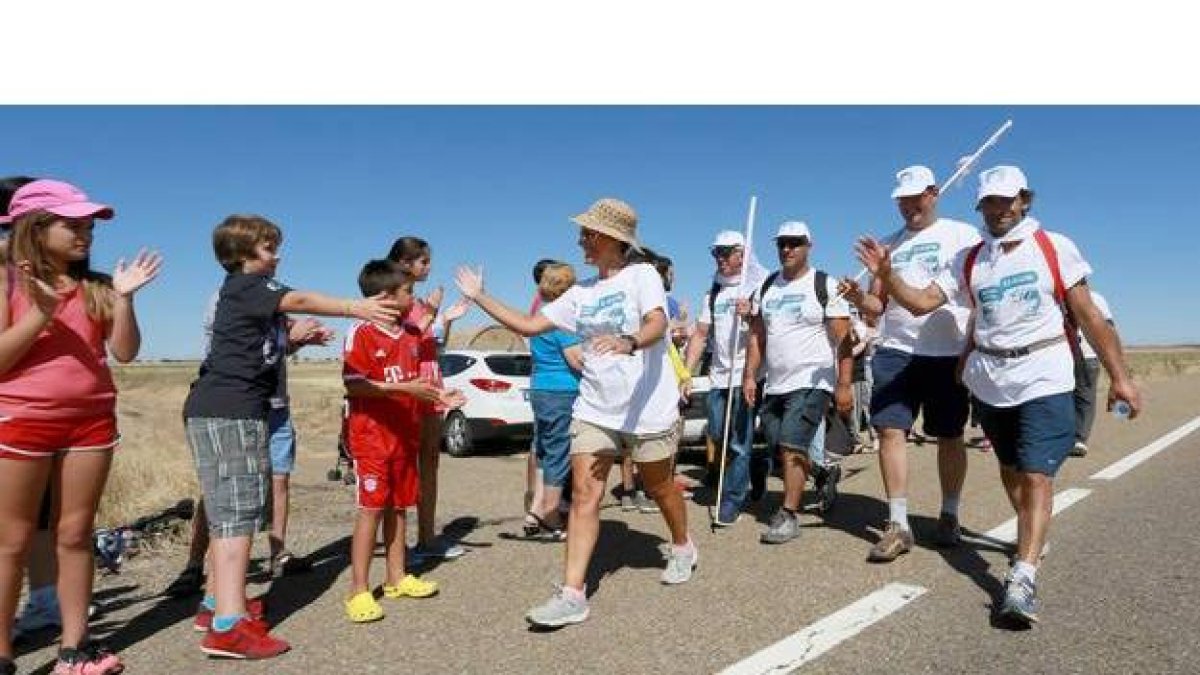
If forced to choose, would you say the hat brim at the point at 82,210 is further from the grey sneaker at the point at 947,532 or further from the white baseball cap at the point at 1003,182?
the grey sneaker at the point at 947,532

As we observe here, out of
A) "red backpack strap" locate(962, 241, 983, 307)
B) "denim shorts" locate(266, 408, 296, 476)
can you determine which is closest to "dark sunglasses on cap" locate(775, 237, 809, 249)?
"red backpack strap" locate(962, 241, 983, 307)

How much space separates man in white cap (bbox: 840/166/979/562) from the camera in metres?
5.49

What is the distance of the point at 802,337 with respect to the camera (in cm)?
607

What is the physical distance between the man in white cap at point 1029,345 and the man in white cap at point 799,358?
52.9 inches

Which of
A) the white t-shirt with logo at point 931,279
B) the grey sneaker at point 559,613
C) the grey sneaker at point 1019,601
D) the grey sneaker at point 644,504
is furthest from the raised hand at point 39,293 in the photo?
the grey sneaker at point 644,504

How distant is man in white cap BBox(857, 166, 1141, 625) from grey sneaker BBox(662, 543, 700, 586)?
1.65 meters

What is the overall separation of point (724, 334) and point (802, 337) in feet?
3.97

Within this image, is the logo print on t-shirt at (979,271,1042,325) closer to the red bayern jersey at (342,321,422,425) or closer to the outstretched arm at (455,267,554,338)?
the outstretched arm at (455,267,554,338)

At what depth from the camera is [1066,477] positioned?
8367 millimetres

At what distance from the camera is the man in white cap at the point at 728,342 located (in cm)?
689

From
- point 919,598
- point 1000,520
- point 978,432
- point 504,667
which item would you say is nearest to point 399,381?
point 504,667

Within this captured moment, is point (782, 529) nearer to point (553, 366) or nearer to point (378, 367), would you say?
point (553, 366)

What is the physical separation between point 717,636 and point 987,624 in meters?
1.23

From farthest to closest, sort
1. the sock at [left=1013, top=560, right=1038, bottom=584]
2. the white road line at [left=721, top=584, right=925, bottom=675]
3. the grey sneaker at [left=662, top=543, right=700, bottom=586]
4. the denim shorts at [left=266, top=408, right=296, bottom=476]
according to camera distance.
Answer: the denim shorts at [left=266, top=408, right=296, bottom=476], the grey sneaker at [left=662, top=543, right=700, bottom=586], the sock at [left=1013, top=560, right=1038, bottom=584], the white road line at [left=721, top=584, right=925, bottom=675]
